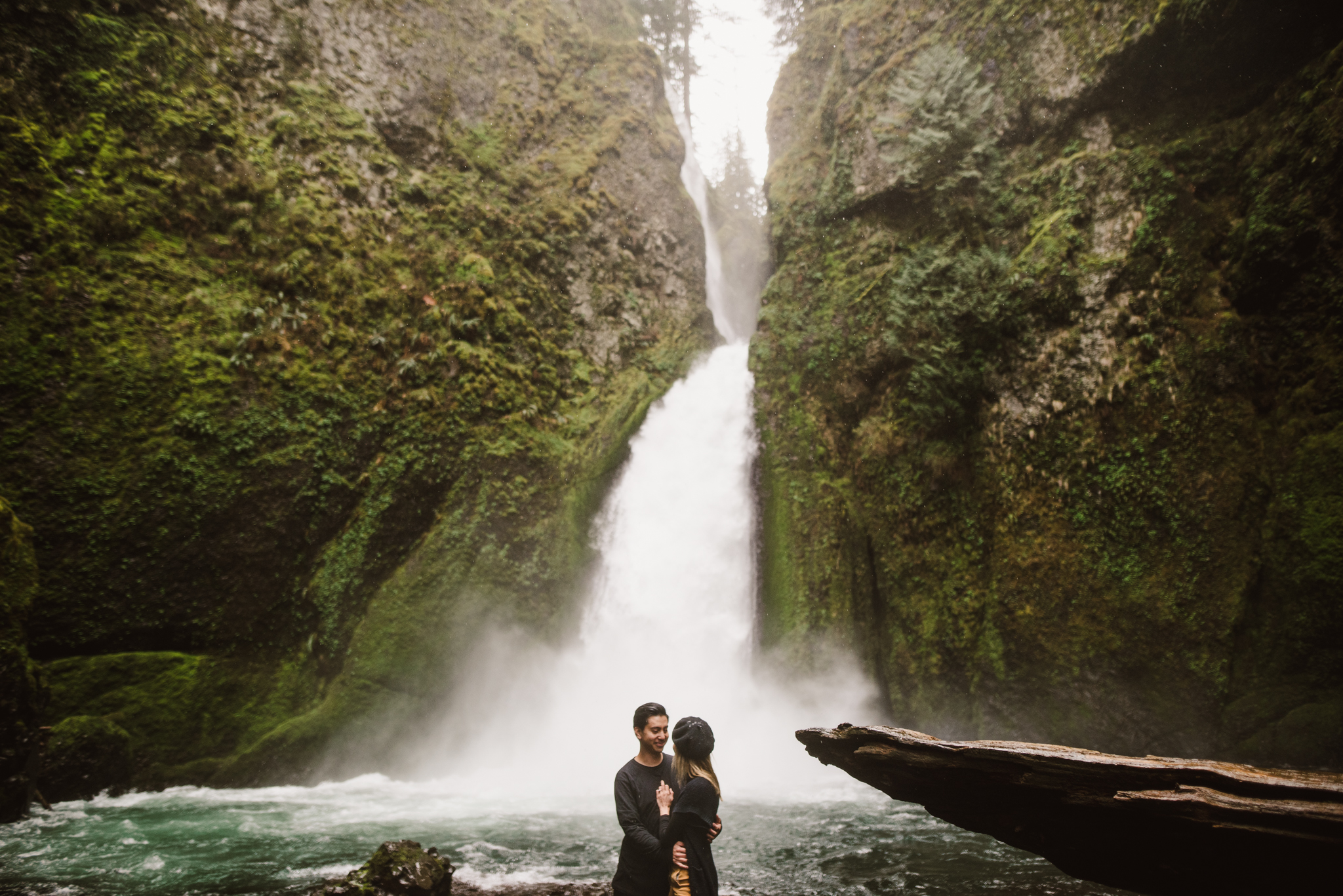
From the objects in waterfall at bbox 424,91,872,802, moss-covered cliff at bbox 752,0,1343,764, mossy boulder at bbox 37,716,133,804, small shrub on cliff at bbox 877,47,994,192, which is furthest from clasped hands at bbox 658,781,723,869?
small shrub on cliff at bbox 877,47,994,192

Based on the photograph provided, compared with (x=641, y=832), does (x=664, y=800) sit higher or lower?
higher

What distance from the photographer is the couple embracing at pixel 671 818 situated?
2.67 meters

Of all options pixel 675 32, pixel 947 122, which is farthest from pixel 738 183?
pixel 947 122

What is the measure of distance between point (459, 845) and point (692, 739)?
5314 mm

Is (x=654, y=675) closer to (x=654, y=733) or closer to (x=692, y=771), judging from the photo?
(x=654, y=733)

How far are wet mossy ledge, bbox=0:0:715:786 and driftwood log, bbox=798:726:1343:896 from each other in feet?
26.6

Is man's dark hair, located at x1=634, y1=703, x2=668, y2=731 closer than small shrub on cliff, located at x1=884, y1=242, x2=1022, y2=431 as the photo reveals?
Yes

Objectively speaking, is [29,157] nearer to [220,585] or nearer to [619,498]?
[220,585]

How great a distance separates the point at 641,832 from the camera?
2756mm

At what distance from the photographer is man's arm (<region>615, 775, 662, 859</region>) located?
2721mm

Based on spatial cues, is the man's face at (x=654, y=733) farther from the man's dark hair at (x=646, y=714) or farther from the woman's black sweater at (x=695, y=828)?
the woman's black sweater at (x=695, y=828)

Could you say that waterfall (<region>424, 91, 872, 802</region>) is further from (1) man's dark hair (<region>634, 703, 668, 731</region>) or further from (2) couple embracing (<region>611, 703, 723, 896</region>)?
(1) man's dark hair (<region>634, 703, 668, 731</region>)

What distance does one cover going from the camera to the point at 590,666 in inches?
447

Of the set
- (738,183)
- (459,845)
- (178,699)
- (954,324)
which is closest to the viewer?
(459,845)
